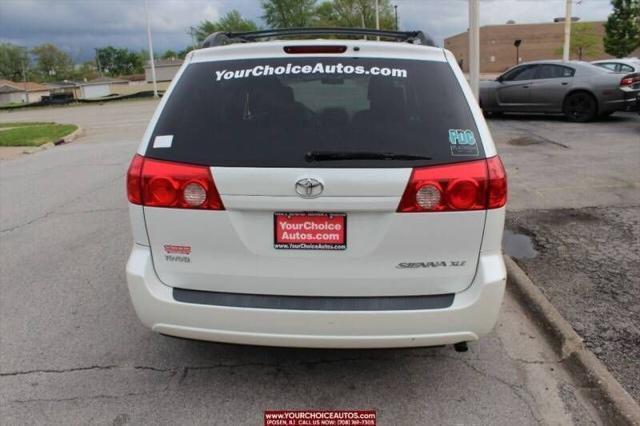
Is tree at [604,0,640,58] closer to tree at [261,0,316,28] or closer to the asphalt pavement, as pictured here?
tree at [261,0,316,28]

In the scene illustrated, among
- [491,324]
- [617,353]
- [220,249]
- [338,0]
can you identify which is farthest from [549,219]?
[338,0]

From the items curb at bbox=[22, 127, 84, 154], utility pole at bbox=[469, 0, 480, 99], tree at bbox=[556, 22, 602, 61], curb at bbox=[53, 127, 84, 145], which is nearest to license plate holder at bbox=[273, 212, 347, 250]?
utility pole at bbox=[469, 0, 480, 99]

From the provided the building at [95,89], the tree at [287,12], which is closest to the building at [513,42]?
the tree at [287,12]

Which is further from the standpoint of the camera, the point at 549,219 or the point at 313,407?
the point at 549,219

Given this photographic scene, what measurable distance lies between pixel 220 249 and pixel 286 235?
339 millimetres

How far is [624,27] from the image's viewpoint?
1986 inches

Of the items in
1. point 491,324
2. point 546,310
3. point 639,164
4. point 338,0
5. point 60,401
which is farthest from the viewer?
point 338,0

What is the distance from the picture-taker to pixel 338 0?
249ft

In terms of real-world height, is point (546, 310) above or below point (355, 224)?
below

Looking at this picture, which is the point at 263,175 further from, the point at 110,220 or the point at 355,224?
the point at 110,220

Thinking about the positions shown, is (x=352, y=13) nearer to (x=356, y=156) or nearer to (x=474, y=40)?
(x=474, y=40)

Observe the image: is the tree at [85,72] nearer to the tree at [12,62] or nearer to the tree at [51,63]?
the tree at [51,63]

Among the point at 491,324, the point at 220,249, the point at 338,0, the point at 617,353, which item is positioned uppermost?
the point at 338,0

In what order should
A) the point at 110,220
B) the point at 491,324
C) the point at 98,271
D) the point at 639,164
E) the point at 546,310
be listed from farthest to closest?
the point at 639,164
the point at 110,220
the point at 98,271
the point at 546,310
the point at 491,324
